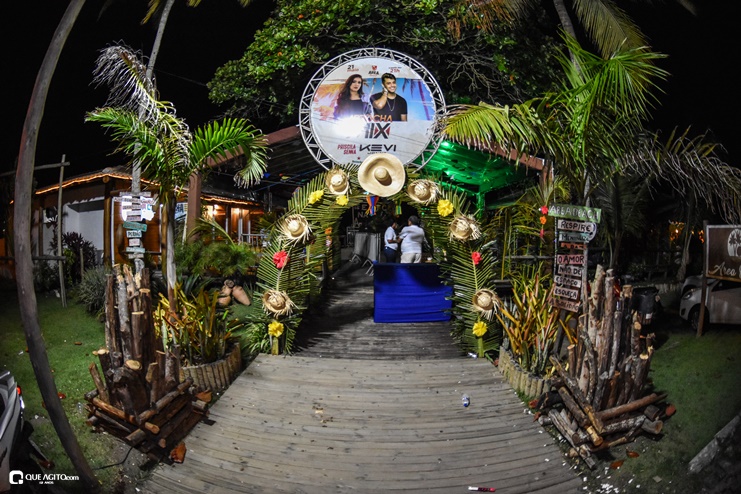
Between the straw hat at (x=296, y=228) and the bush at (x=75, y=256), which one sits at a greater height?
the straw hat at (x=296, y=228)

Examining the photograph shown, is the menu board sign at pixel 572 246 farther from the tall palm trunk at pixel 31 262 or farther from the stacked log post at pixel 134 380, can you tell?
the tall palm trunk at pixel 31 262

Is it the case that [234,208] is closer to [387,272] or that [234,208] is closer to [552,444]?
[387,272]

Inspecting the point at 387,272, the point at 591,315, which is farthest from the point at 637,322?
the point at 387,272

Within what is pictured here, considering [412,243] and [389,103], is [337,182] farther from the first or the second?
[389,103]

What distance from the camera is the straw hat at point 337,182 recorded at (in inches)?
332

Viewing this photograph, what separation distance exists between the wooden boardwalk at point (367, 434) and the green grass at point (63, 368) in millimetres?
748

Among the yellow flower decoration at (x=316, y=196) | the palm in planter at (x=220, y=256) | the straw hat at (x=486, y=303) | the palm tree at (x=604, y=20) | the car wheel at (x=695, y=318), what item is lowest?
the car wheel at (x=695, y=318)

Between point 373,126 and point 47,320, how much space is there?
802 cm

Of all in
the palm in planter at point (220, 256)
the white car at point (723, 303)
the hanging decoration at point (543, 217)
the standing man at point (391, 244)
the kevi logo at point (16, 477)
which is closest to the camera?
the kevi logo at point (16, 477)

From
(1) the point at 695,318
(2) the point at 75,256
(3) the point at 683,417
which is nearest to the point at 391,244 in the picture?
(1) the point at 695,318

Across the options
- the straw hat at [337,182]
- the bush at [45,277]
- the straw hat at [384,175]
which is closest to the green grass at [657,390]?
the bush at [45,277]

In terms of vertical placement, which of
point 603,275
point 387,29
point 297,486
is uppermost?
point 387,29

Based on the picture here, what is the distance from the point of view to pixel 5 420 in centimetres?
375

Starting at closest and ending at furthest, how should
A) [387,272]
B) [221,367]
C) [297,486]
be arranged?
[297,486] → [221,367] → [387,272]
